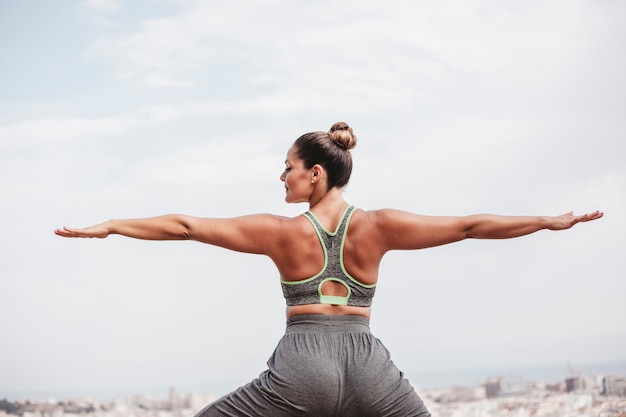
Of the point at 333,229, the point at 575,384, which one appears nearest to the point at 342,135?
the point at 333,229

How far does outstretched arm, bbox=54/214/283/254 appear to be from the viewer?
325 centimetres

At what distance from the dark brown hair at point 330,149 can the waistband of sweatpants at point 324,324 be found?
522mm

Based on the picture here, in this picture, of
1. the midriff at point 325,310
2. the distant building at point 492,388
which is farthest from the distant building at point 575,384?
the midriff at point 325,310

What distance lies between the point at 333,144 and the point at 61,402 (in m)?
10.0

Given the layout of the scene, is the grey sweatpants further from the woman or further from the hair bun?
the hair bun

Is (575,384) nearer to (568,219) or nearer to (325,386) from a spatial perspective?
(568,219)

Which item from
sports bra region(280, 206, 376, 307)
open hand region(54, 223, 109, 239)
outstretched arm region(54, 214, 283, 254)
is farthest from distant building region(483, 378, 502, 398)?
open hand region(54, 223, 109, 239)

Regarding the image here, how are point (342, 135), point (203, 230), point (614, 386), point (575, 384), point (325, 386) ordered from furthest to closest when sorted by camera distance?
point (575, 384) → point (614, 386) → point (342, 135) → point (203, 230) → point (325, 386)

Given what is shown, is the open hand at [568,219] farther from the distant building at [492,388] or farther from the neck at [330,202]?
the distant building at [492,388]

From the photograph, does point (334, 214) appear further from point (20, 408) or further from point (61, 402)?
point (61, 402)

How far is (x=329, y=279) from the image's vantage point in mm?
3381

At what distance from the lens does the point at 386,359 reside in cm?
333

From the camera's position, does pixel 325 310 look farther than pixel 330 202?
No

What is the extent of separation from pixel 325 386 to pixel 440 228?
749 mm
